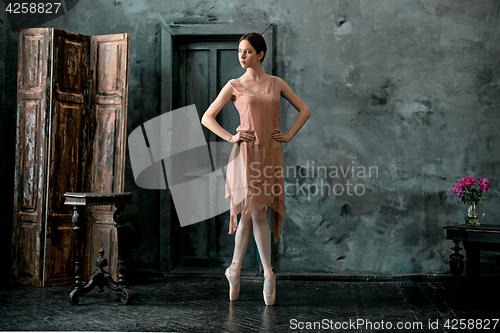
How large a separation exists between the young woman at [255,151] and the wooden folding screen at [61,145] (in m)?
1.35

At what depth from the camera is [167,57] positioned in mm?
4730

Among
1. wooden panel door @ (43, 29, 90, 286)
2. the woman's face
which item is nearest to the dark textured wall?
the woman's face

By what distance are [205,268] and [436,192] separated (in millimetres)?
2645

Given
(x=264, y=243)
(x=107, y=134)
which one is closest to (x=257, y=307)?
(x=264, y=243)

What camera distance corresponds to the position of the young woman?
11.3 ft

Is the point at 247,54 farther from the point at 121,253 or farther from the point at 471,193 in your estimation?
the point at 471,193

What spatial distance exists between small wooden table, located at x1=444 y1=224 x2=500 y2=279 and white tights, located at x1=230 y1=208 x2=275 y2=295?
186cm

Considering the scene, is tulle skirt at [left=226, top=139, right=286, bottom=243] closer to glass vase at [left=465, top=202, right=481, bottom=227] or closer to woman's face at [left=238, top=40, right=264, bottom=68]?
woman's face at [left=238, top=40, right=264, bottom=68]

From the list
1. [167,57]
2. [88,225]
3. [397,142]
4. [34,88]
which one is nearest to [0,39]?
[34,88]

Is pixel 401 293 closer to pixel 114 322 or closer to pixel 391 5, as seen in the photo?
pixel 114 322

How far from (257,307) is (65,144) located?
247 cm

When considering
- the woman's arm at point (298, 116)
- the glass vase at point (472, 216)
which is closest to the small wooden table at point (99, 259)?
the woman's arm at point (298, 116)

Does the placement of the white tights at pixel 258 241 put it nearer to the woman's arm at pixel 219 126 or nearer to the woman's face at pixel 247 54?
the woman's arm at pixel 219 126

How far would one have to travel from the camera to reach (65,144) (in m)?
4.29
